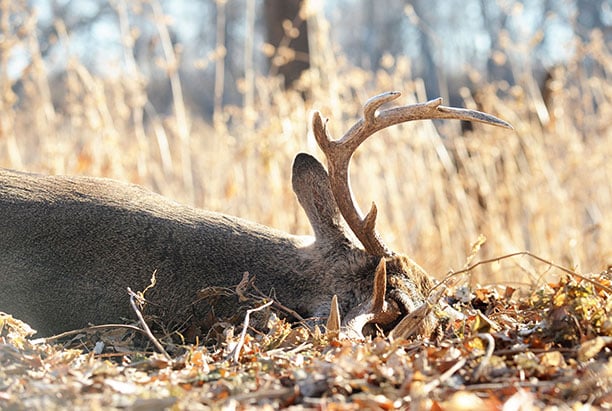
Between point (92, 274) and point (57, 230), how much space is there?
0.72ft

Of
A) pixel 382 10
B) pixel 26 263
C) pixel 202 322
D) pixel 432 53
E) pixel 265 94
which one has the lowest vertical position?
pixel 202 322

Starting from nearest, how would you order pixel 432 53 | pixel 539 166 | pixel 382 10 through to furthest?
pixel 539 166
pixel 432 53
pixel 382 10

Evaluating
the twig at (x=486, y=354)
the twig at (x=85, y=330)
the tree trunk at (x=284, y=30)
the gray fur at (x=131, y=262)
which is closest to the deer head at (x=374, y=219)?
the gray fur at (x=131, y=262)

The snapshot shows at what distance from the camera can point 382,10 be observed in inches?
1506

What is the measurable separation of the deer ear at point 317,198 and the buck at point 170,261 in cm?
7

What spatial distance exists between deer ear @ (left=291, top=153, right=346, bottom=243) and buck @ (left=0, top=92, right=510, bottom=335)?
7 cm

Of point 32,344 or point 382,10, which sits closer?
point 32,344

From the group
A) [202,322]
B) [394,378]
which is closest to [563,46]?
[202,322]

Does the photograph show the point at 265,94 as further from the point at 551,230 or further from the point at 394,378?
the point at 394,378

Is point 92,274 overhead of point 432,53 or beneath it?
beneath

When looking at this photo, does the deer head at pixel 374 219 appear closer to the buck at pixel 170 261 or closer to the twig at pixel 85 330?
the buck at pixel 170 261

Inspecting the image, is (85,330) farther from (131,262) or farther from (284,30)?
(284,30)

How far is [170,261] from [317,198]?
2.08 feet

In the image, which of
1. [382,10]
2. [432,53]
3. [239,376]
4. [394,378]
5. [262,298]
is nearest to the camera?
[394,378]
